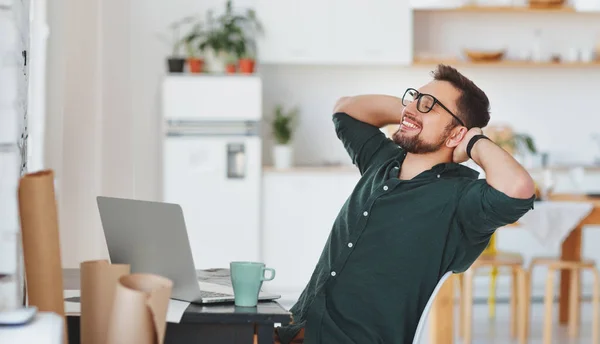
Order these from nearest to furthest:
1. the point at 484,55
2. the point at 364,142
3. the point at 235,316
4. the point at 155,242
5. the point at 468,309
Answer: the point at 235,316 < the point at 155,242 < the point at 364,142 < the point at 468,309 < the point at 484,55

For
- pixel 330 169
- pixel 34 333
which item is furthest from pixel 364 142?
pixel 330 169

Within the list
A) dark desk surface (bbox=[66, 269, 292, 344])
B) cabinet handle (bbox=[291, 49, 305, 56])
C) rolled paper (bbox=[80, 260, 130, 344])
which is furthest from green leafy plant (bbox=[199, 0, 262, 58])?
rolled paper (bbox=[80, 260, 130, 344])

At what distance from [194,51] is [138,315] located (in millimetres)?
5374

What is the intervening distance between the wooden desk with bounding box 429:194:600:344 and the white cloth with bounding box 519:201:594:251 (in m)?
0.09

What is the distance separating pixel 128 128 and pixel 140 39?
9.88 feet

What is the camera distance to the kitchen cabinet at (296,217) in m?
6.70

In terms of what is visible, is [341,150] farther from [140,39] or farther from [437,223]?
[437,223]

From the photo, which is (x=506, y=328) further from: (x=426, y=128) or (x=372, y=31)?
(x=426, y=128)

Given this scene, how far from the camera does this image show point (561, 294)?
19.7ft

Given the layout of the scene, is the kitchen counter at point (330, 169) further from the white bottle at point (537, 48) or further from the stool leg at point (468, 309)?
the stool leg at point (468, 309)

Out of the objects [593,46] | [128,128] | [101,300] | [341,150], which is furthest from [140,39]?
[101,300]

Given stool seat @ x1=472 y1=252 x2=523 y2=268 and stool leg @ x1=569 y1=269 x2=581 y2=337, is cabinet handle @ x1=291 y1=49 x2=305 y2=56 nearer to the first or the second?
stool seat @ x1=472 y1=252 x2=523 y2=268

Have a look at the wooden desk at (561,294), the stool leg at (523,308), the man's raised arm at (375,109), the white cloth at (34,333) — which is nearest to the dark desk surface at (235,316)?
the white cloth at (34,333)

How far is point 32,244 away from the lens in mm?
1638
